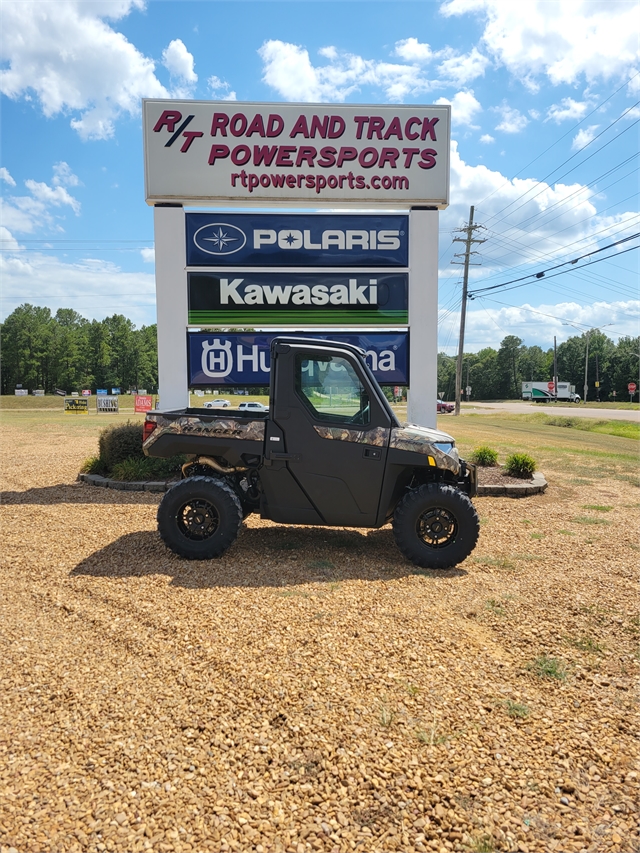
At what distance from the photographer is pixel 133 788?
2.53 meters

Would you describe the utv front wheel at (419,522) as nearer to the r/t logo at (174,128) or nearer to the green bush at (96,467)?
the green bush at (96,467)

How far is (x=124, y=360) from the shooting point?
346ft

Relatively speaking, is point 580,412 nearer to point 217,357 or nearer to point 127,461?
point 217,357

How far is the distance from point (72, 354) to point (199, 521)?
3878 inches

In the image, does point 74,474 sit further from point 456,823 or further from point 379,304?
point 456,823

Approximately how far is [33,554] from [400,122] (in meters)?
9.01

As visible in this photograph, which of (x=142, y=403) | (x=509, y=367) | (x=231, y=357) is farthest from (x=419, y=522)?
(x=509, y=367)

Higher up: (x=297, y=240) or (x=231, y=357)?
(x=297, y=240)

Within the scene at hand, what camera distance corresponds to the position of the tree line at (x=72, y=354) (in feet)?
295

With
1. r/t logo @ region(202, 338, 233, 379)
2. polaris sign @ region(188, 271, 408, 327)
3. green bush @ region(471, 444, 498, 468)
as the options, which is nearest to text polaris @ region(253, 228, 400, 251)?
polaris sign @ region(188, 271, 408, 327)

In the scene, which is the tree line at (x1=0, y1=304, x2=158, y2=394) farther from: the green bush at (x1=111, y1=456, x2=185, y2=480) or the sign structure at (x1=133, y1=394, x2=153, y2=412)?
the green bush at (x1=111, y1=456, x2=185, y2=480)

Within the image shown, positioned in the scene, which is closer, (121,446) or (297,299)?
(297,299)

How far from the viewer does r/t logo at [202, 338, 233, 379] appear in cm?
996

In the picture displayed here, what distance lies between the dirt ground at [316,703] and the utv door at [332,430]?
0.67 metres
